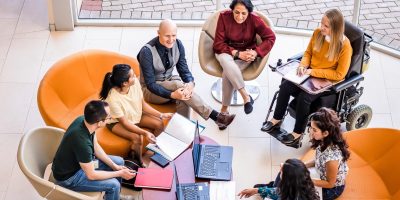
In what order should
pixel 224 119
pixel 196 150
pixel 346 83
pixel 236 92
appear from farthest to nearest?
pixel 236 92 → pixel 224 119 → pixel 346 83 → pixel 196 150

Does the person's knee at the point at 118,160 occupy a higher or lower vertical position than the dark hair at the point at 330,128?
lower

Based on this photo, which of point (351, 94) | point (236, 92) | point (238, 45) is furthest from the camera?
point (236, 92)

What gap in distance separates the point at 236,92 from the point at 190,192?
2.13m

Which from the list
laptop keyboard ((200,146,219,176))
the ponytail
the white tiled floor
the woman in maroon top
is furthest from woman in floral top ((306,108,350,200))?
the ponytail

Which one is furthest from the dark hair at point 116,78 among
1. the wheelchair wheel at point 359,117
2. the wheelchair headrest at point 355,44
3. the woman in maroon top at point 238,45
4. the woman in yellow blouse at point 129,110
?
the wheelchair wheel at point 359,117

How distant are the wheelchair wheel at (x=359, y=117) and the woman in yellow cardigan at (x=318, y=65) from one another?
475 mm

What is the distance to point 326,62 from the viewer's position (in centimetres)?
579

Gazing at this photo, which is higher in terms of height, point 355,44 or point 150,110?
point 355,44

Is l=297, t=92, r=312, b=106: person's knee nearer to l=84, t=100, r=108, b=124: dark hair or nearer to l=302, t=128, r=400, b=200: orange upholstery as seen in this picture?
l=302, t=128, r=400, b=200: orange upholstery

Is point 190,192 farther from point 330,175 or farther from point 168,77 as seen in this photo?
point 168,77

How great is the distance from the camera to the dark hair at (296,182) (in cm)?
441

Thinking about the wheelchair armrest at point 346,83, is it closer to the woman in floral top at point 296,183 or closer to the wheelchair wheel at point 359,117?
the wheelchair wheel at point 359,117

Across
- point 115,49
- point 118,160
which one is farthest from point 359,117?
point 115,49

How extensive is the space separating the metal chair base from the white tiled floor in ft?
0.20
